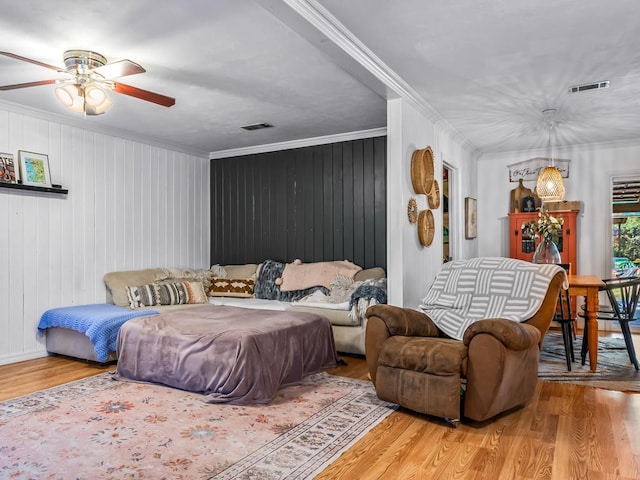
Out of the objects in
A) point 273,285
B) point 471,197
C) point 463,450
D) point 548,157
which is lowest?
point 463,450

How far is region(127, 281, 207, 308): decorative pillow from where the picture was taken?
5004 mm

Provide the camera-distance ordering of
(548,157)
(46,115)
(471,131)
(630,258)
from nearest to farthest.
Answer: (46,115)
(471,131)
(548,157)
(630,258)

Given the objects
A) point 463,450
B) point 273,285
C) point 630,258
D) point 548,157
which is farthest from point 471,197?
point 463,450

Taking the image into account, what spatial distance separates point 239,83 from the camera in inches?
150

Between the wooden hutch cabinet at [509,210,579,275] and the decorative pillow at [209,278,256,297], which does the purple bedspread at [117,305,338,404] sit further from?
the wooden hutch cabinet at [509,210,579,275]

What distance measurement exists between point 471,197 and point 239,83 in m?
3.85

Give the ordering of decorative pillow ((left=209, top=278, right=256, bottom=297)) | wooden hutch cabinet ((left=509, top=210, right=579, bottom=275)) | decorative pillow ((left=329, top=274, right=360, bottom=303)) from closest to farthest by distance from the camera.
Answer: decorative pillow ((left=329, top=274, right=360, bottom=303)), decorative pillow ((left=209, top=278, right=256, bottom=297)), wooden hutch cabinet ((left=509, top=210, right=579, bottom=275))

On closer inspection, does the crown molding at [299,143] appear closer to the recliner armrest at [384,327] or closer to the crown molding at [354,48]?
the crown molding at [354,48]

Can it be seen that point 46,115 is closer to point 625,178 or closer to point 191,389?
point 191,389

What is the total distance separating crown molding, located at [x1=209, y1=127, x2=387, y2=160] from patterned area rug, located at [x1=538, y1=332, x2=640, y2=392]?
114 inches

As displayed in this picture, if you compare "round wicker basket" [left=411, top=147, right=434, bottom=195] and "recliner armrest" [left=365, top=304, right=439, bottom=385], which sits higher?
"round wicker basket" [left=411, top=147, right=434, bottom=195]

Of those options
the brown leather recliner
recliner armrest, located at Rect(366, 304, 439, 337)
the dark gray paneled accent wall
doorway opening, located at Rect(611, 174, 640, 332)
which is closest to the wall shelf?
the dark gray paneled accent wall

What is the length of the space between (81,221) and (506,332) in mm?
4327

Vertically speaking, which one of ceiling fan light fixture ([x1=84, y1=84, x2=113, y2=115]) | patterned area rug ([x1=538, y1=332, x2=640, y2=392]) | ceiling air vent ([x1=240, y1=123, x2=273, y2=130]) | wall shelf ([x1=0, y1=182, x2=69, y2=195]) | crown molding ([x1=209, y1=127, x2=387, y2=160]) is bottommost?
patterned area rug ([x1=538, y1=332, x2=640, y2=392])
